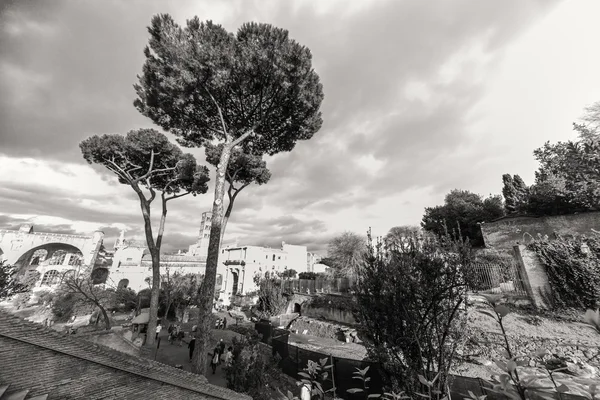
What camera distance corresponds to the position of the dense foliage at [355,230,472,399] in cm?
479

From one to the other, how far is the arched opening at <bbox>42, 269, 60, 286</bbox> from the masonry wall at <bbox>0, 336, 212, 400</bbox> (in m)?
41.3

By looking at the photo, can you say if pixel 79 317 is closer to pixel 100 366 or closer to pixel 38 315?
pixel 38 315

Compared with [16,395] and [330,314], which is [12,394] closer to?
[16,395]

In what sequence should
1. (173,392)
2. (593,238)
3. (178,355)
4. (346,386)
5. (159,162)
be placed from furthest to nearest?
(159,162), (178,355), (593,238), (346,386), (173,392)

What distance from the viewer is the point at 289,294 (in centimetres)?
2408

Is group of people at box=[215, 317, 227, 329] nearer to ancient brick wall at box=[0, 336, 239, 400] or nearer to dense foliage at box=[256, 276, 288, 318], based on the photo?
dense foliage at box=[256, 276, 288, 318]

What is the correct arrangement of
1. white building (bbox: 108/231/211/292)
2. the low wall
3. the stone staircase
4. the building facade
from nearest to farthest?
the stone staircase
the low wall
white building (bbox: 108/231/211/292)
the building facade

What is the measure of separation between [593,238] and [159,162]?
72.0 ft

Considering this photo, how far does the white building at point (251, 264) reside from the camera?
3398 centimetres

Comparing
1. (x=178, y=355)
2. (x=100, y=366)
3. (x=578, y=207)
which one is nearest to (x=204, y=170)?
(x=178, y=355)

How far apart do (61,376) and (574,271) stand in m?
15.8

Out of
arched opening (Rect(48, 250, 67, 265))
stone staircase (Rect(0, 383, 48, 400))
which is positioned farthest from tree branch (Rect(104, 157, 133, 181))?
arched opening (Rect(48, 250, 67, 265))

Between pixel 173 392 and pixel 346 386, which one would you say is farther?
pixel 346 386

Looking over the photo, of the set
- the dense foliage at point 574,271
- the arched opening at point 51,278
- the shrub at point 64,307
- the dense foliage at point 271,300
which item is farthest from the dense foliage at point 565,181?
the arched opening at point 51,278
